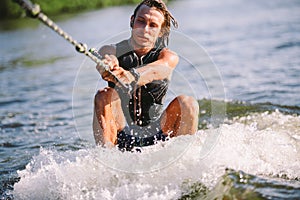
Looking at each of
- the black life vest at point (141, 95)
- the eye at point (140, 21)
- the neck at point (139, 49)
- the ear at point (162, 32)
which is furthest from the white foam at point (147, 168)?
the eye at point (140, 21)

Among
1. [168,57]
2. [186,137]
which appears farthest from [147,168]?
[168,57]

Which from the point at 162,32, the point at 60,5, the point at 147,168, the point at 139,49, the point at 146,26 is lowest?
the point at 60,5

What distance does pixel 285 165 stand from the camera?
4.26 m

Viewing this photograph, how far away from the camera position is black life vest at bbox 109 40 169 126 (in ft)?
15.3

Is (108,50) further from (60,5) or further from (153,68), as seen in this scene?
(60,5)

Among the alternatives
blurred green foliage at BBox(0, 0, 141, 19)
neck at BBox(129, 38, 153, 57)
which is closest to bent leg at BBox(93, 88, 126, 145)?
neck at BBox(129, 38, 153, 57)

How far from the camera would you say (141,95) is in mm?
4734

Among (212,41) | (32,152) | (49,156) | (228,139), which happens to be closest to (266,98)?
(228,139)

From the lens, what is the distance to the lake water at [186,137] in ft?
12.7

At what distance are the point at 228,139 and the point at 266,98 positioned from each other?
3519 millimetres

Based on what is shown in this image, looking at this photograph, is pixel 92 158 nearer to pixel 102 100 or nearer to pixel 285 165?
pixel 102 100

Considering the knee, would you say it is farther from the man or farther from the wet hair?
the wet hair

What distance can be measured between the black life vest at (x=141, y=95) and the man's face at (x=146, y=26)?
0.12 metres

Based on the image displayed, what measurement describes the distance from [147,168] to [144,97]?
0.90 metres
